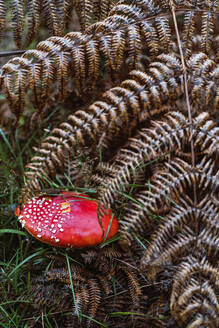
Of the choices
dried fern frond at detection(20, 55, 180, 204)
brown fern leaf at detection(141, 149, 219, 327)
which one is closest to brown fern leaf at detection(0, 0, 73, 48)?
dried fern frond at detection(20, 55, 180, 204)

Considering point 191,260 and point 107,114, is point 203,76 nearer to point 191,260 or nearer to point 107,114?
point 107,114

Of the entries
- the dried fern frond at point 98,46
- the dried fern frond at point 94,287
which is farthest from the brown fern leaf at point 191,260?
the dried fern frond at point 98,46

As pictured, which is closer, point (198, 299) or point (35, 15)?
point (198, 299)

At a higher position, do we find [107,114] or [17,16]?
[17,16]

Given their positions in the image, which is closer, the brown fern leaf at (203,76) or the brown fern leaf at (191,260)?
the brown fern leaf at (191,260)

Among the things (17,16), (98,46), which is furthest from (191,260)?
(17,16)

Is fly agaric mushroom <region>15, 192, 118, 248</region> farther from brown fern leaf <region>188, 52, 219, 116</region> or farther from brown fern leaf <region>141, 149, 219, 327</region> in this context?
brown fern leaf <region>188, 52, 219, 116</region>

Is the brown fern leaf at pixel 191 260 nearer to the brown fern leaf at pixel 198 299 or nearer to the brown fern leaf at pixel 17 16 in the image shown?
the brown fern leaf at pixel 198 299

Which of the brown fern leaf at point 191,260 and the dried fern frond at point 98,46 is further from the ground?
the dried fern frond at point 98,46

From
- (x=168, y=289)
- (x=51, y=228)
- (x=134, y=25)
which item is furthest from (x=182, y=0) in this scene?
(x=168, y=289)
